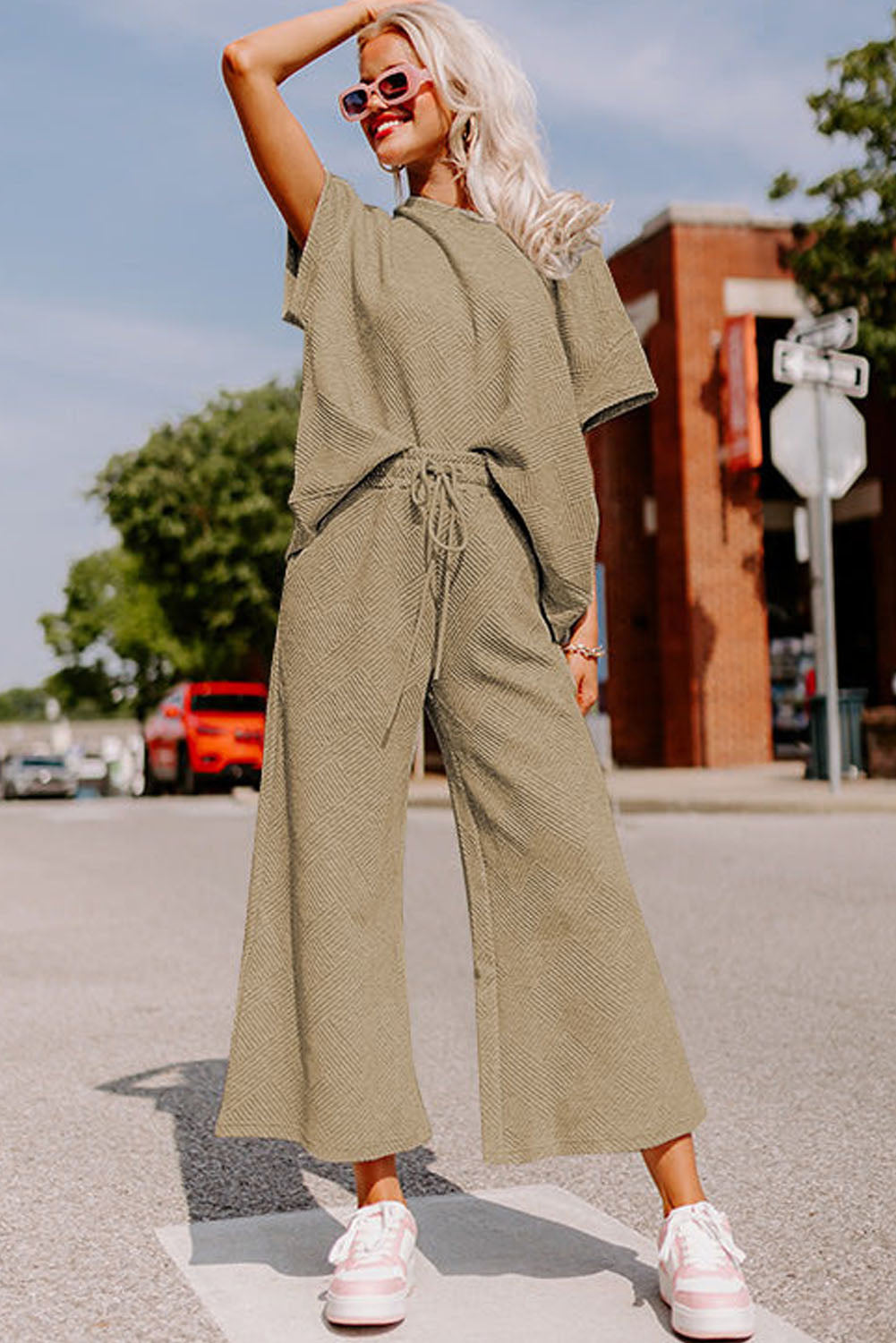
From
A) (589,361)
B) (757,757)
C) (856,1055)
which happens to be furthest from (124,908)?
(757,757)

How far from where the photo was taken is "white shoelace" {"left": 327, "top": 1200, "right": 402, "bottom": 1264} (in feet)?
7.93

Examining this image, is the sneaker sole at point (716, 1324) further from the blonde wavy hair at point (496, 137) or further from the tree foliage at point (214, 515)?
the tree foliage at point (214, 515)

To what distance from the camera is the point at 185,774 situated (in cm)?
2466

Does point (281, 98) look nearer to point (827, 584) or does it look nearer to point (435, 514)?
point (435, 514)

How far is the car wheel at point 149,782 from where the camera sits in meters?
26.8

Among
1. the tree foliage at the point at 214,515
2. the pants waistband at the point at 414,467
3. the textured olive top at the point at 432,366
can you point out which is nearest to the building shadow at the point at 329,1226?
the textured olive top at the point at 432,366

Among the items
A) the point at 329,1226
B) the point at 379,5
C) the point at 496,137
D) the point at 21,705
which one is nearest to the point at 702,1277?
the point at 329,1226

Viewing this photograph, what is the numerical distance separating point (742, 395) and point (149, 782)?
36.9ft

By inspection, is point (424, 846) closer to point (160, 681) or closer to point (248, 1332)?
point (248, 1332)

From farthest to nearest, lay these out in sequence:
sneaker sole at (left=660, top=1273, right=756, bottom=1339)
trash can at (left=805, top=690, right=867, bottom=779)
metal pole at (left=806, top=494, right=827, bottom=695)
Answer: trash can at (left=805, top=690, right=867, bottom=779) → metal pole at (left=806, top=494, right=827, bottom=695) → sneaker sole at (left=660, top=1273, right=756, bottom=1339)

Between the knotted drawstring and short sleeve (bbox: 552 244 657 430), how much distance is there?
261 mm

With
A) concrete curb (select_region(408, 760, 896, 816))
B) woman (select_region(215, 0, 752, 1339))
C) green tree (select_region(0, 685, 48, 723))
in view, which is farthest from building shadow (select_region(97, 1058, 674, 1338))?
green tree (select_region(0, 685, 48, 723))

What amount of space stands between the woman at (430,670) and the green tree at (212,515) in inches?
1261

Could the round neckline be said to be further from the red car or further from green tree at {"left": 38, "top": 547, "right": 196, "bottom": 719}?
green tree at {"left": 38, "top": 547, "right": 196, "bottom": 719}
